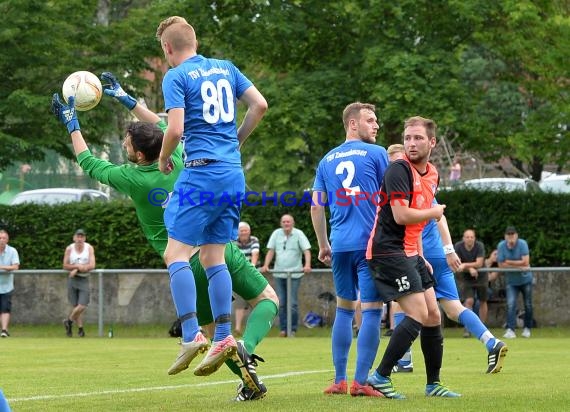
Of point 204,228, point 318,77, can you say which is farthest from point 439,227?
point 318,77

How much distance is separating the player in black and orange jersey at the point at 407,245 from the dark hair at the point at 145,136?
68.9 inches

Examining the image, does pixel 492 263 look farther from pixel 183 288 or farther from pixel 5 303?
pixel 183 288

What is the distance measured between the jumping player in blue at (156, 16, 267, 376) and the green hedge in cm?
1622

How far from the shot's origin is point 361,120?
934 cm

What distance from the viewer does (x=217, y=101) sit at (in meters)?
8.09

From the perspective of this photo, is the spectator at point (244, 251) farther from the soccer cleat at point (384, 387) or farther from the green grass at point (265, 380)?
the soccer cleat at point (384, 387)

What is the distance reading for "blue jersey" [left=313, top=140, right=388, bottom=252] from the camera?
9.07 m

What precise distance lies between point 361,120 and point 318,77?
59.0 feet

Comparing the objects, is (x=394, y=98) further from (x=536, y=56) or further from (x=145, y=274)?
(x=145, y=274)

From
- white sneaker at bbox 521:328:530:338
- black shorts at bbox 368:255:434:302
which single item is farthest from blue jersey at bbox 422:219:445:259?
white sneaker at bbox 521:328:530:338

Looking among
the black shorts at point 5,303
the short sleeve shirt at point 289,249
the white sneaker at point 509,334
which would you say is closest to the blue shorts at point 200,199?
the white sneaker at point 509,334

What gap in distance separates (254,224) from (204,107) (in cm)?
1714

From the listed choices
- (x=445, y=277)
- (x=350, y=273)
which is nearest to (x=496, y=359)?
(x=445, y=277)

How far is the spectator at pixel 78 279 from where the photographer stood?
859 inches
